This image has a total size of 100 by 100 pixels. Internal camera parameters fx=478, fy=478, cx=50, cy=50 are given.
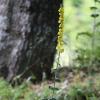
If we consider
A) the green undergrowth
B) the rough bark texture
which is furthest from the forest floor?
the rough bark texture

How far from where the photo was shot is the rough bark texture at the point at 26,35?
4.68m

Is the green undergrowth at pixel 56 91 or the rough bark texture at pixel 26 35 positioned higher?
the rough bark texture at pixel 26 35

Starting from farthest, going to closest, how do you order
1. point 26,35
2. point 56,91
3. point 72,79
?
point 72,79
point 26,35
point 56,91

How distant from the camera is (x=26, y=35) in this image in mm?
4703

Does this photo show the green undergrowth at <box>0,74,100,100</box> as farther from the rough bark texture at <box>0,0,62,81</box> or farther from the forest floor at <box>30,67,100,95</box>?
the rough bark texture at <box>0,0,62,81</box>

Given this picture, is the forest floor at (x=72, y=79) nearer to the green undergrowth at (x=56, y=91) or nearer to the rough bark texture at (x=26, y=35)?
the green undergrowth at (x=56, y=91)

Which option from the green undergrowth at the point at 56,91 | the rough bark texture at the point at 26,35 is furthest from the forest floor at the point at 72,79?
the rough bark texture at the point at 26,35

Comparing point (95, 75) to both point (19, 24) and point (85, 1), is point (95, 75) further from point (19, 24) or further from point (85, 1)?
point (85, 1)

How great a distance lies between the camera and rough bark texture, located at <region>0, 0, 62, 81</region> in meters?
4.68

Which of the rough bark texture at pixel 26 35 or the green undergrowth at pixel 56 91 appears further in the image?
the rough bark texture at pixel 26 35

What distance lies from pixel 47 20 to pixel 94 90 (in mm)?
872

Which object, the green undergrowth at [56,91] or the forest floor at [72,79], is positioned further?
the forest floor at [72,79]

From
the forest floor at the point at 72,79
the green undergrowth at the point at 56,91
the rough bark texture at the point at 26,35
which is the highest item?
the rough bark texture at the point at 26,35

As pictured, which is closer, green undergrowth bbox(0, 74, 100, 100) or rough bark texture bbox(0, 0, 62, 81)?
green undergrowth bbox(0, 74, 100, 100)
